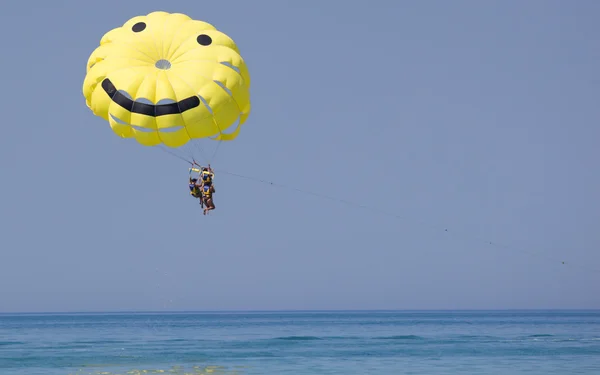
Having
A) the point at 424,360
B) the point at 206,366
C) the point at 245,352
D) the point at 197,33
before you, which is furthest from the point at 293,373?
the point at 197,33

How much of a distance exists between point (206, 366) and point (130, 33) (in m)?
15.7

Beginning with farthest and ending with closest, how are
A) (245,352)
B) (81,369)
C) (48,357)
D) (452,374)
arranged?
(245,352)
(48,357)
(81,369)
(452,374)

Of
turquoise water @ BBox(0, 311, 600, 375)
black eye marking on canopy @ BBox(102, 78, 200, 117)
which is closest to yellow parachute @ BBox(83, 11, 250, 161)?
black eye marking on canopy @ BBox(102, 78, 200, 117)

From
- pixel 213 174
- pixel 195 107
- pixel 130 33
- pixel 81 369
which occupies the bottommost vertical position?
pixel 81 369

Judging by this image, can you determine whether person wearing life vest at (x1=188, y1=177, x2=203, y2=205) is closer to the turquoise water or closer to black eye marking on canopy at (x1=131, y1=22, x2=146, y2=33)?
black eye marking on canopy at (x1=131, y1=22, x2=146, y2=33)

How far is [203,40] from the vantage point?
20.6 metres

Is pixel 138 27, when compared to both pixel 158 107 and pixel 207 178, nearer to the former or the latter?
pixel 158 107

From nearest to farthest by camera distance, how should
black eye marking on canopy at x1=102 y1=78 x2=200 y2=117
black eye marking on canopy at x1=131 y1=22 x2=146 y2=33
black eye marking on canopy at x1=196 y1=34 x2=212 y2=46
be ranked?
black eye marking on canopy at x1=102 y1=78 x2=200 y2=117, black eye marking on canopy at x1=196 y1=34 x2=212 y2=46, black eye marking on canopy at x1=131 y1=22 x2=146 y2=33

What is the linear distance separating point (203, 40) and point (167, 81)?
149 cm

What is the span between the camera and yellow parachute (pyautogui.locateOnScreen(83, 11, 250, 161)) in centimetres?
1984

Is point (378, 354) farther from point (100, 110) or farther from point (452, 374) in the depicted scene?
point (100, 110)

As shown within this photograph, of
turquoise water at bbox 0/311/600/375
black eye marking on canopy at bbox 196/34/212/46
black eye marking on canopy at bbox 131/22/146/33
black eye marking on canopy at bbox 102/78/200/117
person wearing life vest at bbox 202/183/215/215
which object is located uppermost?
black eye marking on canopy at bbox 131/22/146/33

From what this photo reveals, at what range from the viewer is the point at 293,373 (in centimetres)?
2962

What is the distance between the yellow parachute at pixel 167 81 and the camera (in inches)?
781
